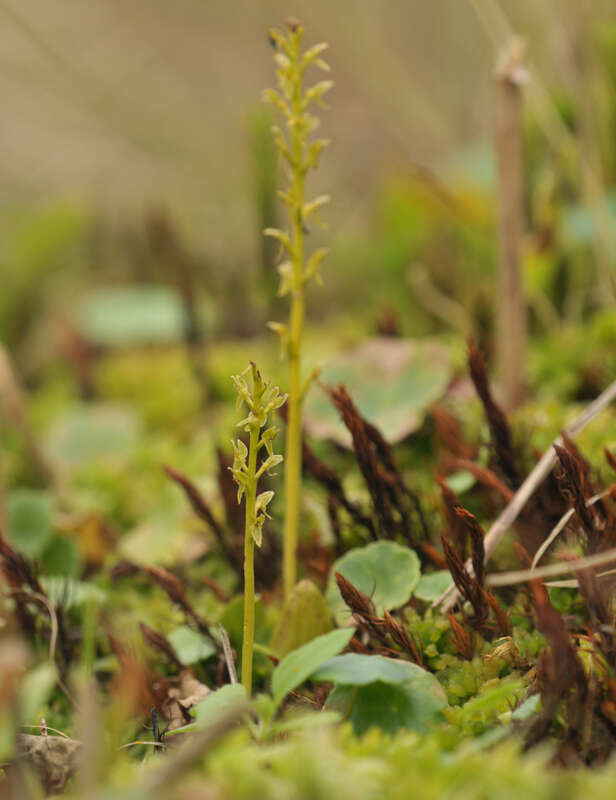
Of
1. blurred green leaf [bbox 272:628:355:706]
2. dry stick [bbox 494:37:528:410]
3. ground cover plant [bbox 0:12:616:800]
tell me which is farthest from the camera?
dry stick [bbox 494:37:528:410]

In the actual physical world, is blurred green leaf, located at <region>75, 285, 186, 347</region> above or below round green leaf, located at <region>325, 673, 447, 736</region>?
below

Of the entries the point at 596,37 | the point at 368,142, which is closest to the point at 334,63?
the point at 368,142

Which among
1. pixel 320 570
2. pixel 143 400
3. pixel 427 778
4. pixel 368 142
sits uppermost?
pixel 368 142

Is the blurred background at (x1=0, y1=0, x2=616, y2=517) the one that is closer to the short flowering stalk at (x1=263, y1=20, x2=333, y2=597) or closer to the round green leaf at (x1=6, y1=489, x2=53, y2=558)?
the round green leaf at (x1=6, y1=489, x2=53, y2=558)

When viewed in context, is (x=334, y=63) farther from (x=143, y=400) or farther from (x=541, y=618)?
(x=541, y=618)

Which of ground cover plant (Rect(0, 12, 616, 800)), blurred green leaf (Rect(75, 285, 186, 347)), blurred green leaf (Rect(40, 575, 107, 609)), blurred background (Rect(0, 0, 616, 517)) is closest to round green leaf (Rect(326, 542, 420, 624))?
ground cover plant (Rect(0, 12, 616, 800))

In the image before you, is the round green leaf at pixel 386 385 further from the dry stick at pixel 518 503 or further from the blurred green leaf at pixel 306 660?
the blurred green leaf at pixel 306 660

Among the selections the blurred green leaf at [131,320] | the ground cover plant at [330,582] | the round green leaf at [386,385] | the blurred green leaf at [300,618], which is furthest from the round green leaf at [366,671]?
the blurred green leaf at [131,320]

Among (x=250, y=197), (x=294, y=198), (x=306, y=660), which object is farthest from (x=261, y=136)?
(x=250, y=197)
